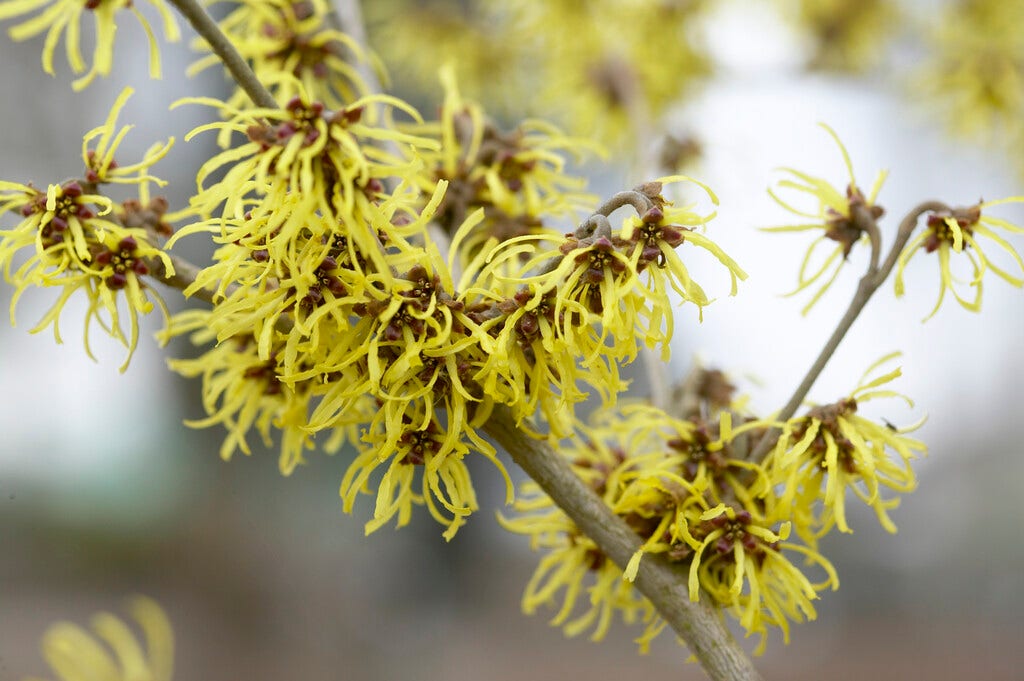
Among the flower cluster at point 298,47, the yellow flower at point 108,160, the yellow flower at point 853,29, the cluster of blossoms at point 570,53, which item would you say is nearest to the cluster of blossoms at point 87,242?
the yellow flower at point 108,160

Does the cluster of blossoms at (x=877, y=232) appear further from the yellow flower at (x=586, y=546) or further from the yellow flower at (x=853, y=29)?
the yellow flower at (x=853, y=29)

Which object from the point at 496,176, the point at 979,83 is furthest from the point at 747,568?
the point at 979,83

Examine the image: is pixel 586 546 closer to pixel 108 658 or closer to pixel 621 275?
pixel 621 275

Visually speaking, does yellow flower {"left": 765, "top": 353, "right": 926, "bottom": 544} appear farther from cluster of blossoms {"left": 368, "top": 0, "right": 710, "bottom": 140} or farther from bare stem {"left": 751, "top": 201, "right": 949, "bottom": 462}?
cluster of blossoms {"left": 368, "top": 0, "right": 710, "bottom": 140}

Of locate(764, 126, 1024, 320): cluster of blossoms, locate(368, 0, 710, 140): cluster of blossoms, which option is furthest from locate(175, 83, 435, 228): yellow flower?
locate(368, 0, 710, 140): cluster of blossoms

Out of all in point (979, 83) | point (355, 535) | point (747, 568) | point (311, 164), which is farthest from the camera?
point (355, 535)

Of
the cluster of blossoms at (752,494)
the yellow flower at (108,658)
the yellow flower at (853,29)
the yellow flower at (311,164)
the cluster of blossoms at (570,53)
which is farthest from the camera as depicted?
the yellow flower at (853,29)
